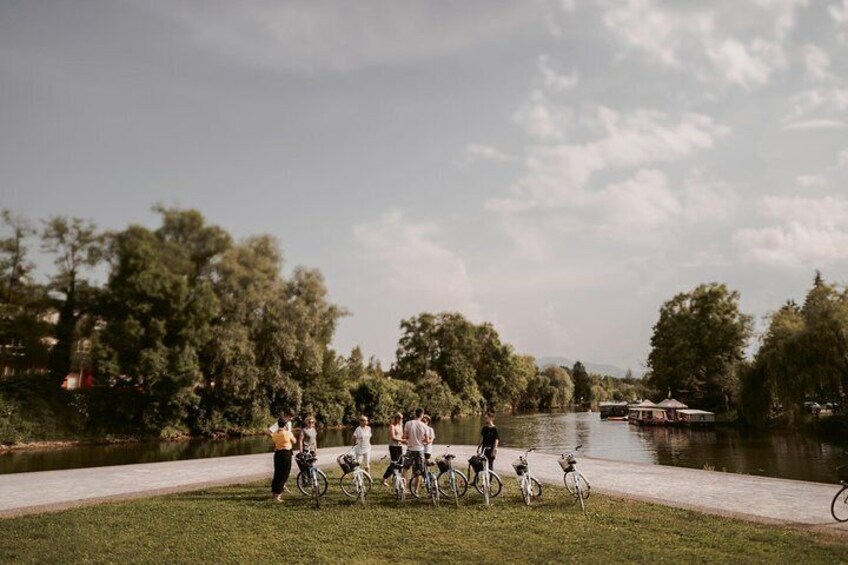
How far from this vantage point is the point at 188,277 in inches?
1748

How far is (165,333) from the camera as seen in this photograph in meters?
40.4

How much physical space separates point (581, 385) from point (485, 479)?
465 ft

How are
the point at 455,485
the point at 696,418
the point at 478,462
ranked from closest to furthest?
the point at 455,485, the point at 478,462, the point at 696,418

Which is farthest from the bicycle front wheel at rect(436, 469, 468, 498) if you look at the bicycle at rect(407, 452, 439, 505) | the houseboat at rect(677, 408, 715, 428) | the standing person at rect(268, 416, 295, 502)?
the houseboat at rect(677, 408, 715, 428)

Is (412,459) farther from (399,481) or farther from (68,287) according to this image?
(68,287)

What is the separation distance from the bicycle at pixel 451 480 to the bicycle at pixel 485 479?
1.09 ft

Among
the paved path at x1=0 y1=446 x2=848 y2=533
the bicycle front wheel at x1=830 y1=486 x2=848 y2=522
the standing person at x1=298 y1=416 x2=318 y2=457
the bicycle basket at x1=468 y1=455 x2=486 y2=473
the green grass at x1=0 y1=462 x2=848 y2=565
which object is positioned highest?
the standing person at x1=298 y1=416 x2=318 y2=457

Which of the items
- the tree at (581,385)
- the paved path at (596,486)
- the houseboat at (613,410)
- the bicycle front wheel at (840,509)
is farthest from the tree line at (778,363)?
the tree at (581,385)

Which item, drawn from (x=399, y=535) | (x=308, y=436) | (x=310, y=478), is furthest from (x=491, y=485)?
(x=308, y=436)

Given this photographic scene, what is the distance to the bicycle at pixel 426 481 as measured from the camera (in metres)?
13.1

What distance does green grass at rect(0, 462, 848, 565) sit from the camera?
355 inches

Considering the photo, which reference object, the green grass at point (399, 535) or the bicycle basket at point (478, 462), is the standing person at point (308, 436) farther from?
the bicycle basket at point (478, 462)

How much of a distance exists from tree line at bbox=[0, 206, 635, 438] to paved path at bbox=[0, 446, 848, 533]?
21.1m

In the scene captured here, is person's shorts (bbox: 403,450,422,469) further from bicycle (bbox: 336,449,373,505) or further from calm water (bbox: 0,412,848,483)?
calm water (bbox: 0,412,848,483)
